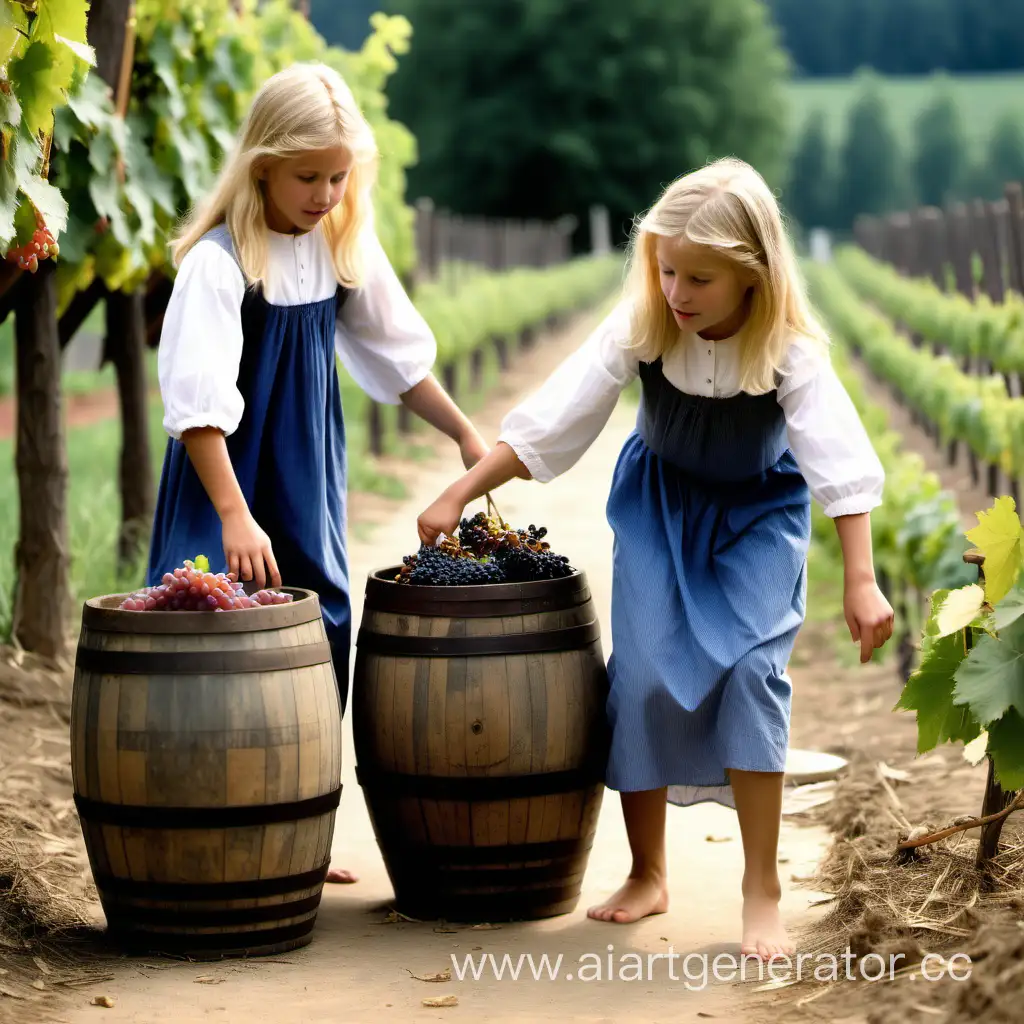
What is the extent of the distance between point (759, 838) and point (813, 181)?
89577 mm

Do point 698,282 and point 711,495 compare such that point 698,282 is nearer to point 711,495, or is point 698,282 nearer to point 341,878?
point 711,495

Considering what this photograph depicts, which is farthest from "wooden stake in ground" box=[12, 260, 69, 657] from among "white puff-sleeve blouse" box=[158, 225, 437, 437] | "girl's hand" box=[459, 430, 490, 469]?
"girl's hand" box=[459, 430, 490, 469]

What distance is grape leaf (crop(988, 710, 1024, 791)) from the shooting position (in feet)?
10.0

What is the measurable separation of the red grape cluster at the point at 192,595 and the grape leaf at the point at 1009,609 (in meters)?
1.42

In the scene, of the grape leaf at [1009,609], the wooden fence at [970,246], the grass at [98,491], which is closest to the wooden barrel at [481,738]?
the grape leaf at [1009,609]

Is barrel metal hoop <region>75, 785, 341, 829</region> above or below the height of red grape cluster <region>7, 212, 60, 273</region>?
below

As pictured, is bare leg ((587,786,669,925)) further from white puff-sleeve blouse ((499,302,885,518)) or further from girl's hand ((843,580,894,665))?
white puff-sleeve blouse ((499,302,885,518))

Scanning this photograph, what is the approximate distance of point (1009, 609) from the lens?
117 inches

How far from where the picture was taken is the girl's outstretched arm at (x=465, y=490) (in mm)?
3543

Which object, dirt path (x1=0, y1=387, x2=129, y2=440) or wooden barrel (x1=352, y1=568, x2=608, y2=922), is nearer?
wooden barrel (x1=352, y1=568, x2=608, y2=922)

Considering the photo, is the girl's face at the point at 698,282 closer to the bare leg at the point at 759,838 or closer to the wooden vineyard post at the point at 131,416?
the bare leg at the point at 759,838

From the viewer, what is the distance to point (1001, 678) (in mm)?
2990

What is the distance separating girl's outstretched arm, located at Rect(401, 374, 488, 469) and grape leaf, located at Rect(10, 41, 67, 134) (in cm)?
108

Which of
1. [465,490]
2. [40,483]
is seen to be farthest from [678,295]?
[40,483]
